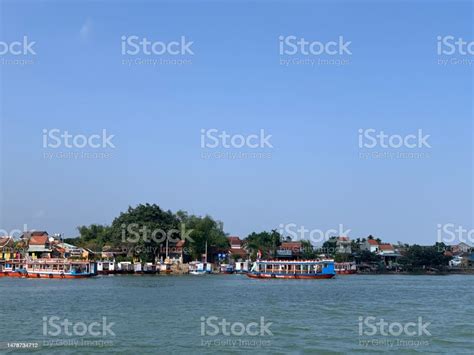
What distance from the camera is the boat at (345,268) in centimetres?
11562

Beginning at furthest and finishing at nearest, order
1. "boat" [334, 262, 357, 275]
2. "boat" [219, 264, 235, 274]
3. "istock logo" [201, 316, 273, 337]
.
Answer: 1. "boat" [334, 262, 357, 275]
2. "boat" [219, 264, 235, 274]
3. "istock logo" [201, 316, 273, 337]

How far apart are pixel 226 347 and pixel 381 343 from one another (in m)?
6.13

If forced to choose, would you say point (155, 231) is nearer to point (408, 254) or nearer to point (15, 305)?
point (408, 254)

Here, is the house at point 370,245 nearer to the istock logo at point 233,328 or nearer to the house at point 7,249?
the house at point 7,249

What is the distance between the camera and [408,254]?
127938 mm

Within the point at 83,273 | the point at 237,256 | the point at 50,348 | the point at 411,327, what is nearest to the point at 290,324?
the point at 411,327

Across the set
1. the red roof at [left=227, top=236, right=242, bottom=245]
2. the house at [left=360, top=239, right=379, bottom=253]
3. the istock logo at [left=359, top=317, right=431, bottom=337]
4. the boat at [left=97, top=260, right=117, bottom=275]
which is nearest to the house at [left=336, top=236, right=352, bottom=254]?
the house at [left=360, top=239, right=379, bottom=253]

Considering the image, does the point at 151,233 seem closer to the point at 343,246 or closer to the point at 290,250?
the point at 290,250

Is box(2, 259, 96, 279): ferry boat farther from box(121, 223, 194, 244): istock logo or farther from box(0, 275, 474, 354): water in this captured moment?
box(0, 275, 474, 354): water

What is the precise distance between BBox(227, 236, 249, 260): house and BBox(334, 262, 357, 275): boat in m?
19.4

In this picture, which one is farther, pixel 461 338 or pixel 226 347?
pixel 461 338
